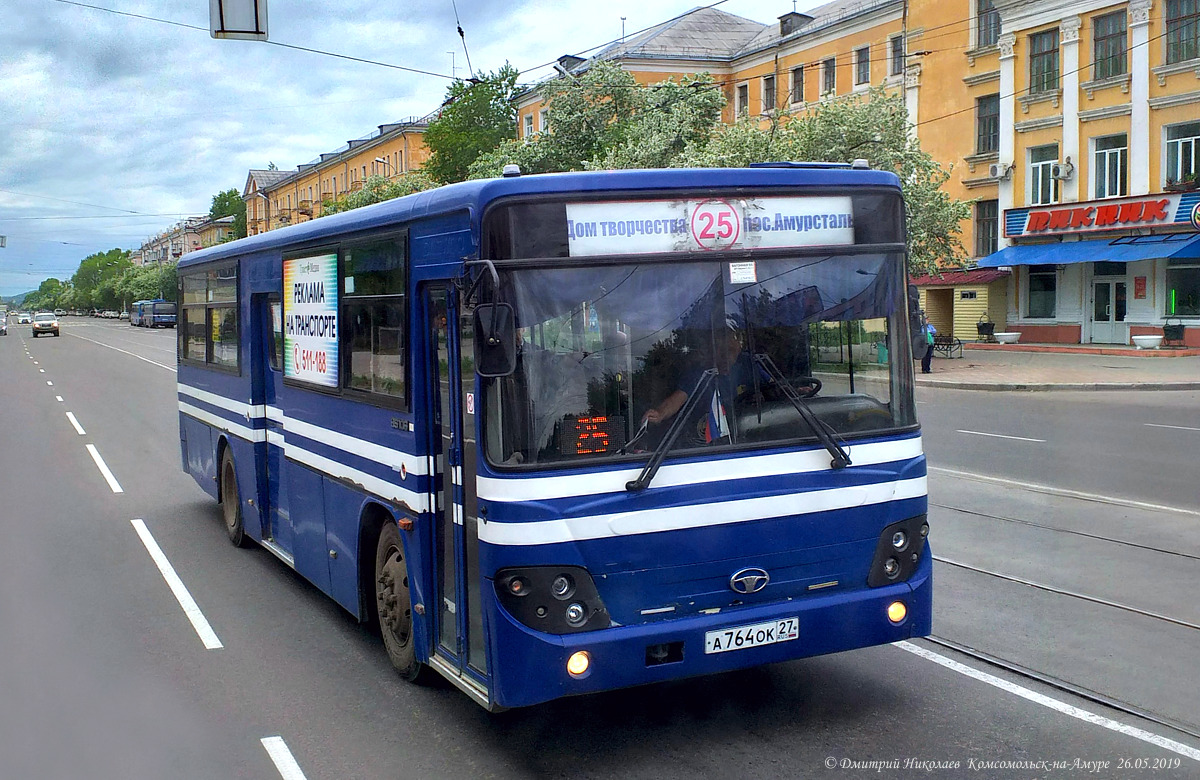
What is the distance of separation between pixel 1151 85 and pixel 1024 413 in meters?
19.9

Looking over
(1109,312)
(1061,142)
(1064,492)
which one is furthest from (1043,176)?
(1064,492)

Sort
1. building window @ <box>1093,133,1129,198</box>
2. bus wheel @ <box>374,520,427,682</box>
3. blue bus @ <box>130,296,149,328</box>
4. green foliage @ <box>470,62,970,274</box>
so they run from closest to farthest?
Answer: bus wheel @ <box>374,520,427,682</box> < green foliage @ <box>470,62,970,274</box> < building window @ <box>1093,133,1129,198</box> < blue bus @ <box>130,296,149,328</box>

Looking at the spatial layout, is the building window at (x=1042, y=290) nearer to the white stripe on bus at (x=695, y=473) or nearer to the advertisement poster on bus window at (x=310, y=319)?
the advertisement poster on bus window at (x=310, y=319)

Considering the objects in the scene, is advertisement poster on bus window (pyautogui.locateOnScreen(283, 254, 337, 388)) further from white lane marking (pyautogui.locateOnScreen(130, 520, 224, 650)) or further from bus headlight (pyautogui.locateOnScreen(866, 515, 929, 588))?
bus headlight (pyautogui.locateOnScreen(866, 515, 929, 588))

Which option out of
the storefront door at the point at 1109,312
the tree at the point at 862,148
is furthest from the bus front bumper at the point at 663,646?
the storefront door at the point at 1109,312

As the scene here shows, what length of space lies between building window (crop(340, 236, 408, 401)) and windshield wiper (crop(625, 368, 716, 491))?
1569 millimetres

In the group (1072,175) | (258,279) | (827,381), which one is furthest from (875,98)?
(827,381)

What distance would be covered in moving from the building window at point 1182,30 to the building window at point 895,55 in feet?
43.8

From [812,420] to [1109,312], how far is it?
35.4 metres

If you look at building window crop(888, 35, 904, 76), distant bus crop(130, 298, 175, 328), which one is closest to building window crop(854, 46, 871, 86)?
building window crop(888, 35, 904, 76)

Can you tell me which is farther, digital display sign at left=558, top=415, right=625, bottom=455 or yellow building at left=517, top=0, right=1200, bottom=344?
yellow building at left=517, top=0, right=1200, bottom=344

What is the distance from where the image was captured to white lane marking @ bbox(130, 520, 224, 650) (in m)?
7.16

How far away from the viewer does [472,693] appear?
5.09 m

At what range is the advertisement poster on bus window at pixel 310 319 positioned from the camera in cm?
708
